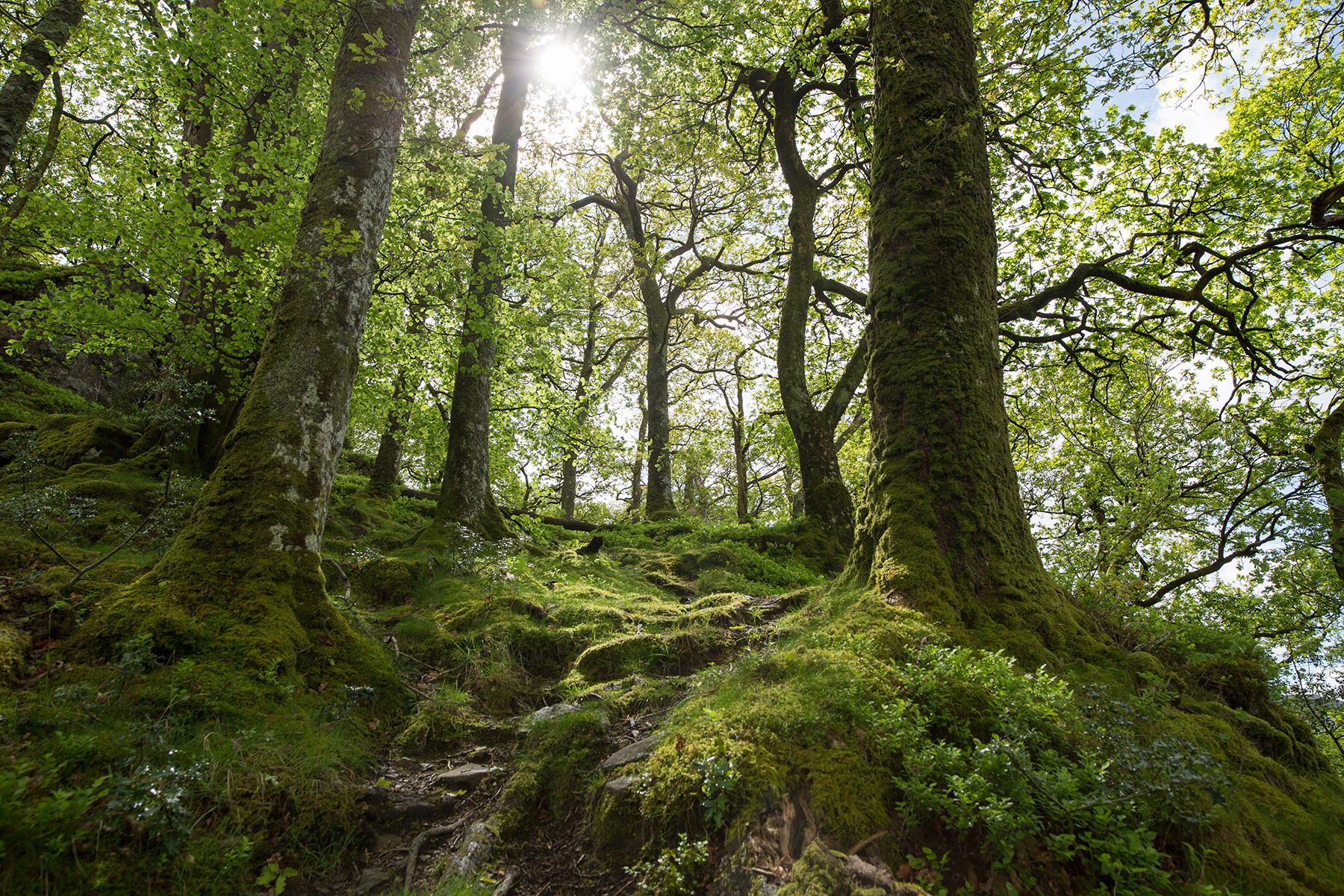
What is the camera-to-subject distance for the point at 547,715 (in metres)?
4.11

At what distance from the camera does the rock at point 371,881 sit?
8.78 ft

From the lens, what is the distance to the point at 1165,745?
8.29 feet

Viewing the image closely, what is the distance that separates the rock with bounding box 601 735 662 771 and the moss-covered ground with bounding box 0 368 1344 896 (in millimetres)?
23

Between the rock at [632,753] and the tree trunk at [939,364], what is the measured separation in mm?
1975

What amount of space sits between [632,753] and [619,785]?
0.98 feet

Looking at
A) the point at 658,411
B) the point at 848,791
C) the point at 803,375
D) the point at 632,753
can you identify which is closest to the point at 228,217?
the point at 632,753

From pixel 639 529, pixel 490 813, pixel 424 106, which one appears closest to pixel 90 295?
pixel 424 106

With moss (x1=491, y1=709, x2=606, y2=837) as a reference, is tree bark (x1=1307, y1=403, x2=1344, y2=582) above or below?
above

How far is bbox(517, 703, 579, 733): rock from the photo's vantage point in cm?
402

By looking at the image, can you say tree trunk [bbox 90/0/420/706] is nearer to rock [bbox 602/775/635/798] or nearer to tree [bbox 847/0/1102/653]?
rock [bbox 602/775/635/798]

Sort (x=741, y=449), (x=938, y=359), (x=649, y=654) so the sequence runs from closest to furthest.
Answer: (x=938, y=359) < (x=649, y=654) < (x=741, y=449)

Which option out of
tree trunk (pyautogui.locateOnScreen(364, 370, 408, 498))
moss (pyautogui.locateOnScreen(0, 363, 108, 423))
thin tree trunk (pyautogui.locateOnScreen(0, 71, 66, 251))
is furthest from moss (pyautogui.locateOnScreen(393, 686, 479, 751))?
moss (pyautogui.locateOnScreen(0, 363, 108, 423))

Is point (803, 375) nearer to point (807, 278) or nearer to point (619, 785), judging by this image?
point (807, 278)

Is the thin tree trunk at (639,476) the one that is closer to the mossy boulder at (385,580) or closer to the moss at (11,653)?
the mossy boulder at (385,580)
